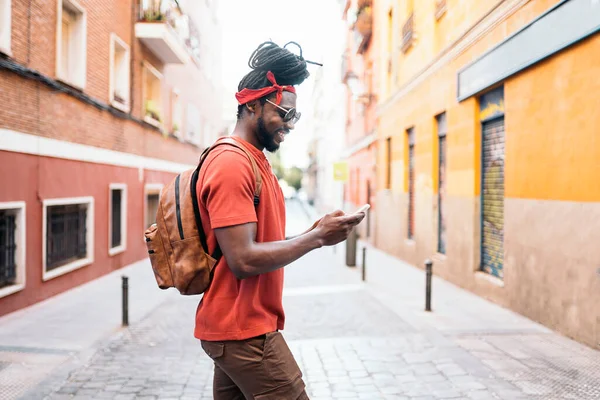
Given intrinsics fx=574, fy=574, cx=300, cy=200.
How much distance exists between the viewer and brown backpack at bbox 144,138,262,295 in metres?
2.01

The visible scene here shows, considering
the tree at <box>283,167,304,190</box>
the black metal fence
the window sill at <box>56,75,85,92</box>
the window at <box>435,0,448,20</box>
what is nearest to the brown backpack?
the window sill at <box>56,75,85,92</box>

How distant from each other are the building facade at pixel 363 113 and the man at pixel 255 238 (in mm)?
17614

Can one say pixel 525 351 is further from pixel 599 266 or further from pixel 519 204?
pixel 519 204

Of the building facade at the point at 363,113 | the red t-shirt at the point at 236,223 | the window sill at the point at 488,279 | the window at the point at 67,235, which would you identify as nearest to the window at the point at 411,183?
the building facade at the point at 363,113

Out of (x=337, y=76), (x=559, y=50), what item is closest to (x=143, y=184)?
(x=559, y=50)

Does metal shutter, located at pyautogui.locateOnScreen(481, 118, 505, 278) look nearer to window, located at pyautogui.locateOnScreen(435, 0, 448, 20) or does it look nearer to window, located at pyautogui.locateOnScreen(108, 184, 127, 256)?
window, located at pyautogui.locateOnScreen(435, 0, 448, 20)

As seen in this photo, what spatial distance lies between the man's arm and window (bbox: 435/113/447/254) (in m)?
10.3

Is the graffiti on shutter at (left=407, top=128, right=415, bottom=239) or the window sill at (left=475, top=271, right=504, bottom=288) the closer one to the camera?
the window sill at (left=475, top=271, right=504, bottom=288)

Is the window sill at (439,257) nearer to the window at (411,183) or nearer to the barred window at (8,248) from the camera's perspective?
the window at (411,183)

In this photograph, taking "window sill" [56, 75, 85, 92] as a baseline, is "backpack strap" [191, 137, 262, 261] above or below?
below

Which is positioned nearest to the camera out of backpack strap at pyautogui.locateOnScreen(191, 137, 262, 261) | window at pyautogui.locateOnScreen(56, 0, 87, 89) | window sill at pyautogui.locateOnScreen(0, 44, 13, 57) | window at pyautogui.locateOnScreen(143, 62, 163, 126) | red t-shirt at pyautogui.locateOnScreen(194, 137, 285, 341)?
red t-shirt at pyautogui.locateOnScreen(194, 137, 285, 341)

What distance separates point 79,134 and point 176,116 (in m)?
8.25

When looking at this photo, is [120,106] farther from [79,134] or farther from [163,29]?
[163,29]

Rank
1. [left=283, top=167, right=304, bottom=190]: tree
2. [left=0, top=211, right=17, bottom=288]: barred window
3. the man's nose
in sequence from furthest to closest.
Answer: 1. [left=283, top=167, right=304, bottom=190]: tree
2. [left=0, top=211, right=17, bottom=288]: barred window
3. the man's nose
